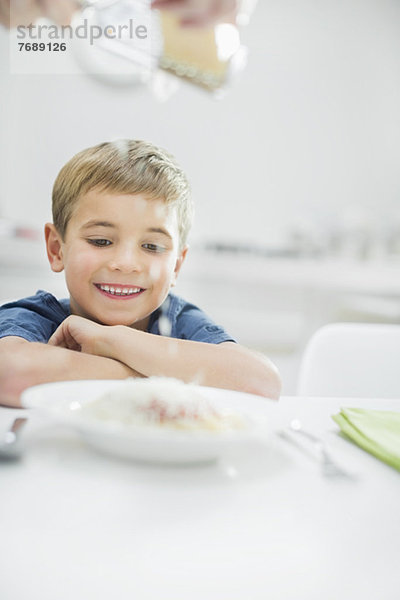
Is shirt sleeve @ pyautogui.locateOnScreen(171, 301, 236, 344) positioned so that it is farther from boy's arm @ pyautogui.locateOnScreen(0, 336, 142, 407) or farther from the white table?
the white table

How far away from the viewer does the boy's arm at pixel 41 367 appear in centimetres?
34

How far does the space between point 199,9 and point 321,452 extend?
0.57m

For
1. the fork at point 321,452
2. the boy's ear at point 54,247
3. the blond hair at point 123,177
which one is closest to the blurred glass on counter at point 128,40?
the blond hair at point 123,177

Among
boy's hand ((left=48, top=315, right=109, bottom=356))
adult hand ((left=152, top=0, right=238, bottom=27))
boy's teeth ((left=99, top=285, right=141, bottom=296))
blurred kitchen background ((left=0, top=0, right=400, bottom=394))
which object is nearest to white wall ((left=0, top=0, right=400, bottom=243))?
blurred kitchen background ((left=0, top=0, right=400, bottom=394))

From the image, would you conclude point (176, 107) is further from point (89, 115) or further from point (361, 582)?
point (361, 582)

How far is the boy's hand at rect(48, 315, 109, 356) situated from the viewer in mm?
425

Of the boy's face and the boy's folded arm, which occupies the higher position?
the boy's face

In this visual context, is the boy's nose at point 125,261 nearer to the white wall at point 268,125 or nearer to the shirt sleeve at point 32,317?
the shirt sleeve at point 32,317

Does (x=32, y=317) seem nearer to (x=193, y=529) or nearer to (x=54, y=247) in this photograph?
(x=54, y=247)

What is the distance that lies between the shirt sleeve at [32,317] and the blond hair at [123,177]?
8cm

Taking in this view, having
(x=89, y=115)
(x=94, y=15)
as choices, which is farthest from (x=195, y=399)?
(x=89, y=115)

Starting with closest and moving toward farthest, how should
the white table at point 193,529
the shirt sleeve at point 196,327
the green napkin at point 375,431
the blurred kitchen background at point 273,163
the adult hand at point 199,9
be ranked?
1. the white table at point 193,529
2. the green napkin at point 375,431
3. the shirt sleeve at point 196,327
4. the adult hand at point 199,9
5. the blurred kitchen background at point 273,163

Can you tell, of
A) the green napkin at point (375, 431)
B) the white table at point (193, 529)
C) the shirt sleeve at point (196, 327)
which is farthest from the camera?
the shirt sleeve at point (196, 327)

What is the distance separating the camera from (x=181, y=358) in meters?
0.42
